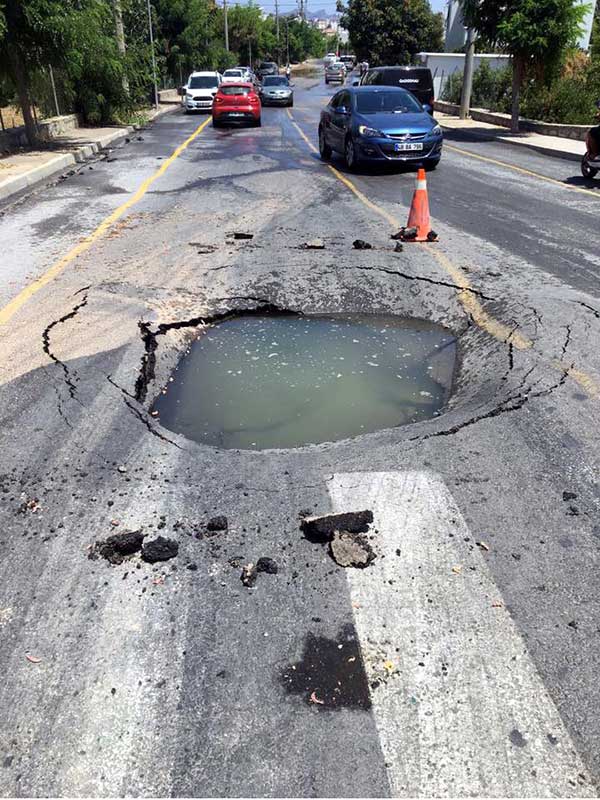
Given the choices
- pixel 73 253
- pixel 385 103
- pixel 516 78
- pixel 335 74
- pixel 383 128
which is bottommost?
pixel 335 74

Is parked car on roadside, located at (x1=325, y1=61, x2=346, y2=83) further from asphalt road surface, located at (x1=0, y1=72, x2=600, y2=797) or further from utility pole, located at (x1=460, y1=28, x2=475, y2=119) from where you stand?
asphalt road surface, located at (x1=0, y1=72, x2=600, y2=797)

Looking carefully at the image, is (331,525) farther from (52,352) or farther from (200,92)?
(200,92)

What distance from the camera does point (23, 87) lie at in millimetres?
16750

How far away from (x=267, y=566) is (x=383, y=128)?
12334 mm

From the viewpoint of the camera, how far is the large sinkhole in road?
4.72 meters

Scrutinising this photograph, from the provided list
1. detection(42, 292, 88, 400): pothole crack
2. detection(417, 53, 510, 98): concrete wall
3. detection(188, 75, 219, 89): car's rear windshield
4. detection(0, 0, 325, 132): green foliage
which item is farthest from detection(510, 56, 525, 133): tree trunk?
detection(42, 292, 88, 400): pothole crack

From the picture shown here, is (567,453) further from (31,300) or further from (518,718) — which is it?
(31,300)

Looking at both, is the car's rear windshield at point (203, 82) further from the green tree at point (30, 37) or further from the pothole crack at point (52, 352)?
the pothole crack at point (52, 352)

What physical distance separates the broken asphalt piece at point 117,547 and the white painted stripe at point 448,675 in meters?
1.04

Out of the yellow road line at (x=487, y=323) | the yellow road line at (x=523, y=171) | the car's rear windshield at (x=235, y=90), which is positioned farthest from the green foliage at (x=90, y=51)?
the yellow road line at (x=487, y=323)

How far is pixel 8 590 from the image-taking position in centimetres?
293

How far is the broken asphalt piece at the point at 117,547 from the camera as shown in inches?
123

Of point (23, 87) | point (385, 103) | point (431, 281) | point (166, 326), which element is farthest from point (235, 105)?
point (166, 326)

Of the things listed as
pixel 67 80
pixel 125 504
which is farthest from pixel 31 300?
pixel 67 80
